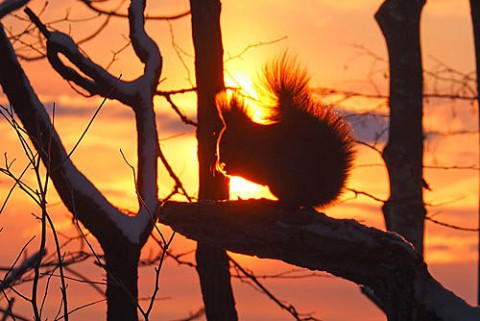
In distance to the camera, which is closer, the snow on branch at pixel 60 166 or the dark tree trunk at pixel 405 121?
the snow on branch at pixel 60 166

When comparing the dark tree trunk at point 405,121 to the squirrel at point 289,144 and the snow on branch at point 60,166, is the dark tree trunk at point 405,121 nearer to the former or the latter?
the snow on branch at point 60,166

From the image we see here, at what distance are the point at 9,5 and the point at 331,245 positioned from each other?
12.1 ft

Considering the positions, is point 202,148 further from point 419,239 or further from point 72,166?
point 419,239

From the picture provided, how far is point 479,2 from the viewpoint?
27.5ft

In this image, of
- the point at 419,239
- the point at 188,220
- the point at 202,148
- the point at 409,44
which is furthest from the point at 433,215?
the point at 188,220

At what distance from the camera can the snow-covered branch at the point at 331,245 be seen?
495 centimetres

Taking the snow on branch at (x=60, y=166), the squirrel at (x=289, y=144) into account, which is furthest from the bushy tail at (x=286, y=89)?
the snow on branch at (x=60, y=166)

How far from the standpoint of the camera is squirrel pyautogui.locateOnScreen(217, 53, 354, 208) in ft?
16.5

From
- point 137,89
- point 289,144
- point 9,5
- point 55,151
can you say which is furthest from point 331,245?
point 9,5

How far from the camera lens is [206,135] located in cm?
732

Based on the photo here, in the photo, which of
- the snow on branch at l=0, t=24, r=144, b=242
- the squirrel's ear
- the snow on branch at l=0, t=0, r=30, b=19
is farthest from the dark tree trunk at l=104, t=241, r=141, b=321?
the squirrel's ear

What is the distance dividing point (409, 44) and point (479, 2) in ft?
2.78

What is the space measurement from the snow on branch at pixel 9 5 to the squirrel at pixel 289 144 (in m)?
2.77

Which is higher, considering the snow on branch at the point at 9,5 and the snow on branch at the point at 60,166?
the snow on branch at the point at 9,5
